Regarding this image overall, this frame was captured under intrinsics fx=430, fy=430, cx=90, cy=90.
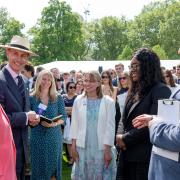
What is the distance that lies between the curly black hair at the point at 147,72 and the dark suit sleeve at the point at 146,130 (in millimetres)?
94

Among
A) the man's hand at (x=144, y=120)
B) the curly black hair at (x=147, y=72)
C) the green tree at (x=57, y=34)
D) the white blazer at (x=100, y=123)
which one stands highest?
the green tree at (x=57, y=34)

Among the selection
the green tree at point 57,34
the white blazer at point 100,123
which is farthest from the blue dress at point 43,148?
the green tree at point 57,34

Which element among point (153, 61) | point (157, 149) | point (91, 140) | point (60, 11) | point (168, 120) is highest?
point (60, 11)

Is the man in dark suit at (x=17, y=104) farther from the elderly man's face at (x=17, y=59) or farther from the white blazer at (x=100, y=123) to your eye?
the white blazer at (x=100, y=123)

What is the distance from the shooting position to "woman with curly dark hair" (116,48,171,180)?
4125mm

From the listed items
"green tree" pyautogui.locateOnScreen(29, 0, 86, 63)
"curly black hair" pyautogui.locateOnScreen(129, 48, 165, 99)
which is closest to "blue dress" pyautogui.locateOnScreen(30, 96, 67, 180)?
"curly black hair" pyautogui.locateOnScreen(129, 48, 165, 99)

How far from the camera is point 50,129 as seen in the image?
6379 millimetres

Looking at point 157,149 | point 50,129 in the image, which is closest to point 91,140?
point 50,129

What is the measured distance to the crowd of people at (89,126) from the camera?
3070 mm

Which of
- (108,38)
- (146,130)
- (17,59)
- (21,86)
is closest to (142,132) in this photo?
(146,130)

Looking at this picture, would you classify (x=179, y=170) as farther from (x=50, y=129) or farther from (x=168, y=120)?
(x=50, y=129)

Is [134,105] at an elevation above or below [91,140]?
above

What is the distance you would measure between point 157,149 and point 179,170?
22 cm

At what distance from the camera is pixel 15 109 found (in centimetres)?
467
